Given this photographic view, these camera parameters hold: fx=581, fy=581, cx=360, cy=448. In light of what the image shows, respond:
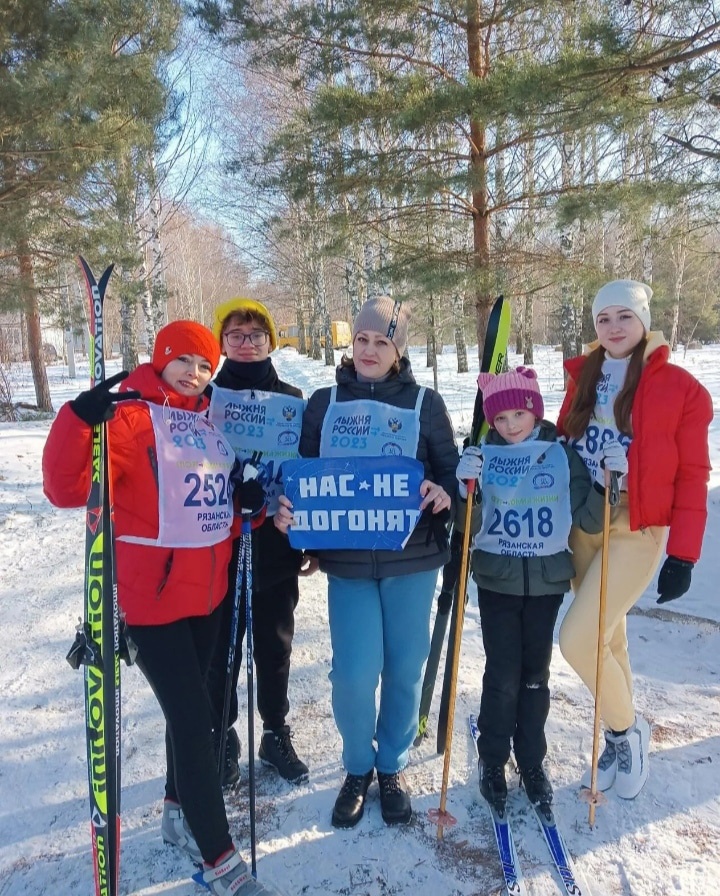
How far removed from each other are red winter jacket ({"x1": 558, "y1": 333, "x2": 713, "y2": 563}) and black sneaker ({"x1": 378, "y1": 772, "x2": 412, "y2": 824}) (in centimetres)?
158

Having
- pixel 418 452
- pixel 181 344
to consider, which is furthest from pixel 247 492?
pixel 418 452

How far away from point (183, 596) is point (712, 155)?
5.47 m

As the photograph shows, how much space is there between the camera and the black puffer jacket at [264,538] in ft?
8.87

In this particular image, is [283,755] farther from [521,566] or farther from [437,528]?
[521,566]

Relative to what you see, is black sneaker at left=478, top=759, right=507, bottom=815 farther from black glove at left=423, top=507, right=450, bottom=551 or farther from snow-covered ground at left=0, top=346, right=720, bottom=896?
black glove at left=423, top=507, right=450, bottom=551

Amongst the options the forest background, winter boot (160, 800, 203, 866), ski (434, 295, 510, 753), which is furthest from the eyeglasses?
the forest background

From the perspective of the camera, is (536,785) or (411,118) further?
(411,118)

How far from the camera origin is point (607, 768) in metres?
2.74

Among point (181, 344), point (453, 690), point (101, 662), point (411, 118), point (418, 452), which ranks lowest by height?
point (453, 690)

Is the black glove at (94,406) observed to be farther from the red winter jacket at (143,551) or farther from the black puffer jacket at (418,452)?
the black puffer jacket at (418,452)

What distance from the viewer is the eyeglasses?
109 inches

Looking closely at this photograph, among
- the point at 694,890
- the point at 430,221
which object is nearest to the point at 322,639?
the point at 694,890

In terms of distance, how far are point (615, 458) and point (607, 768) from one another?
1.49 metres

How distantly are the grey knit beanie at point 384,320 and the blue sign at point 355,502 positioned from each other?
558 mm
